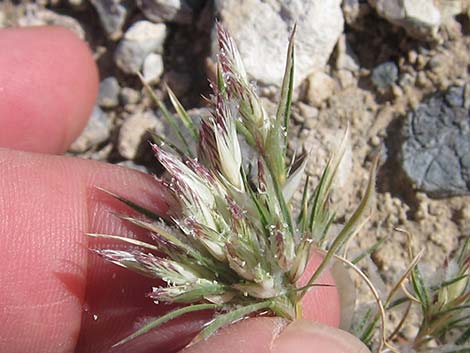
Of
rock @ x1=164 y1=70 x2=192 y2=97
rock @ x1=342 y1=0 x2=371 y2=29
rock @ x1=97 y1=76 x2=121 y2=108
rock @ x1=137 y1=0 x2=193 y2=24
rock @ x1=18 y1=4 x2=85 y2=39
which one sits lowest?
rock @ x1=97 y1=76 x2=121 y2=108

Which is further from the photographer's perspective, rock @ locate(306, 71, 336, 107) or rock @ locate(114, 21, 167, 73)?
rock @ locate(114, 21, 167, 73)

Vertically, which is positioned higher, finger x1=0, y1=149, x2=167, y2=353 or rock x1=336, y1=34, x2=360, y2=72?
rock x1=336, y1=34, x2=360, y2=72

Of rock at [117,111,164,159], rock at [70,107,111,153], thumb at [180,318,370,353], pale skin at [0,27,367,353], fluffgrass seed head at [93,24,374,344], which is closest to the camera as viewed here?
fluffgrass seed head at [93,24,374,344]

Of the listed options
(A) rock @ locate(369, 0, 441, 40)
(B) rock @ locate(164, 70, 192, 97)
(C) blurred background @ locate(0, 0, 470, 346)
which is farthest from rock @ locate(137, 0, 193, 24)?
(A) rock @ locate(369, 0, 441, 40)

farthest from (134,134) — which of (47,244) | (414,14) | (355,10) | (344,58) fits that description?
(414,14)

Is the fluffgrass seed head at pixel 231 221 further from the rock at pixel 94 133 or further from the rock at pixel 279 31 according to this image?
the rock at pixel 94 133

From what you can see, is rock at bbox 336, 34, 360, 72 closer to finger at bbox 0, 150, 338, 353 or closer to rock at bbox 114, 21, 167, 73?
rock at bbox 114, 21, 167, 73

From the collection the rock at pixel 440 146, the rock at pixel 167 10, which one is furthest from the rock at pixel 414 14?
the rock at pixel 167 10
